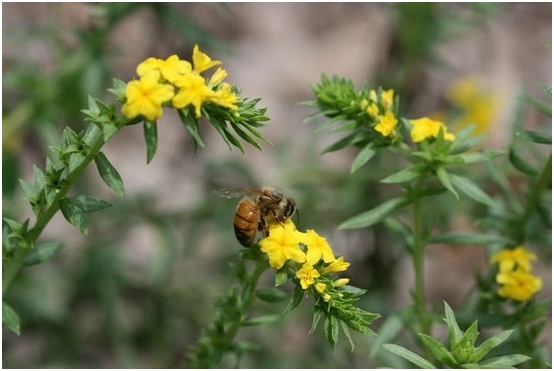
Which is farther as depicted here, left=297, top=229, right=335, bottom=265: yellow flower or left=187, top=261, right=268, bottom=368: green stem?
left=187, top=261, right=268, bottom=368: green stem

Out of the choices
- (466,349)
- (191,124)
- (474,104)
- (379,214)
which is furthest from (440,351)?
(474,104)

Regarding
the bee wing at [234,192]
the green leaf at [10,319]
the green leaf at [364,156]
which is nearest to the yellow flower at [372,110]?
the green leaf at [364,156]

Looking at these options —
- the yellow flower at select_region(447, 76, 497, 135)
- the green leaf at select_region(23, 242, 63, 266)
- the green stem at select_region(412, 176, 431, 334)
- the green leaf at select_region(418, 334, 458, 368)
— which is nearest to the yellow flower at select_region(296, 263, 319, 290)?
the green leaf at select_region(418, 334, 458, 368)

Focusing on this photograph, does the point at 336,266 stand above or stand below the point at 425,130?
below

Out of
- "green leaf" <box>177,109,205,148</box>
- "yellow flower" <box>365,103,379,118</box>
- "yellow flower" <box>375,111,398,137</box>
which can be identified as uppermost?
"green leaf" <box>177,109,205,148</box>

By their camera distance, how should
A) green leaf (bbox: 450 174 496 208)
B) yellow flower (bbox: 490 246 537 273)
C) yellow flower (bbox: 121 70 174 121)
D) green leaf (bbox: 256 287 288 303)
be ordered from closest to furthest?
yellow flower (bbox: 121 70 174 121)
green leaf (bbox: 256 287 288 303)
green leaf (bbox: 450 174 496 208)
yellow flower (bbox: 490 246 537 273)

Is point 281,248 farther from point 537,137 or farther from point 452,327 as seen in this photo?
point 537,137

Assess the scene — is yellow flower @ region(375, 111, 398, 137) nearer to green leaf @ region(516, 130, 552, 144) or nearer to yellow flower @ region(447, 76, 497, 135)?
green leaf @ region(516, 130, 552, 144)
